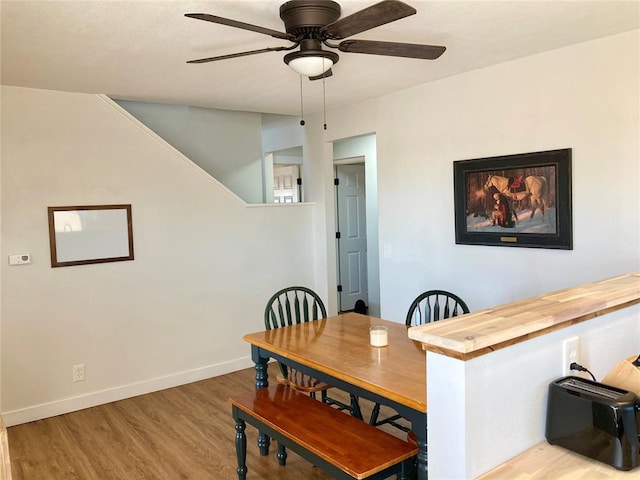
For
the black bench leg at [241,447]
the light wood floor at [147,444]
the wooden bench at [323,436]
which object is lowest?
the light wood floor at [147,444]

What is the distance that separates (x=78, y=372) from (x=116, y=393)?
1.20ft

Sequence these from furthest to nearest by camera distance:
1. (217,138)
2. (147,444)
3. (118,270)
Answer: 1. (217,138)
2. (118,270)
3. (147,444)

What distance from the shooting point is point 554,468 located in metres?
1.31

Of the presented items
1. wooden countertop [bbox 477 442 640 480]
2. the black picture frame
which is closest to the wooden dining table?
wooden countertop [bbox 477 442 640 480]

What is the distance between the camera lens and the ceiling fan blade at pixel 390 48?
222 cm

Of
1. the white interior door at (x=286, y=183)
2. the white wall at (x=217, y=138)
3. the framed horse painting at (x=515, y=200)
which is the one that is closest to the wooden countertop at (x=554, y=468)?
the framed horse painting at (x=515, y=200)

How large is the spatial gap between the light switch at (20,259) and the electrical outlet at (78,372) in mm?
915

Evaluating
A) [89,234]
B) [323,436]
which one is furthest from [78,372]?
[323,436]

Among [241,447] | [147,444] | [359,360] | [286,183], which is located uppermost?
[286,183]

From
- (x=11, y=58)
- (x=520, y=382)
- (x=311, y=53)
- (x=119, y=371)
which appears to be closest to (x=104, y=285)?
(x=119, y=371)

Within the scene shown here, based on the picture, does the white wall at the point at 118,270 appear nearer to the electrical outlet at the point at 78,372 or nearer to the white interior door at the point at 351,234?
the electrical outlet at the point at 78,372

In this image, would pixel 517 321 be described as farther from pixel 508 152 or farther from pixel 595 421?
pixel 508 152

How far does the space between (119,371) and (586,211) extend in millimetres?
3749

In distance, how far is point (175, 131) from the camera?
5387 mm
